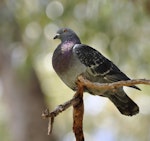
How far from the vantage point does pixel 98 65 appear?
124 inches

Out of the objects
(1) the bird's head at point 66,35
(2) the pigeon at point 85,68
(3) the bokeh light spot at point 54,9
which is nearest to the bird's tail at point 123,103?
(2) the pigeon at point 85,68

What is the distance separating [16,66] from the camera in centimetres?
638

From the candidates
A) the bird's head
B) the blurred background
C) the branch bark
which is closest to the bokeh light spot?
the blurred background

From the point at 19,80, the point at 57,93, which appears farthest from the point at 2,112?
the point at 19,80

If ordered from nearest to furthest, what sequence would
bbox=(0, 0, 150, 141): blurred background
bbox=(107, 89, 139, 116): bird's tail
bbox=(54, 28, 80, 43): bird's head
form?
bbox=(107, 89, 139, 116): bird's tail, bbox=(54, 28, 80, 43): bird's head, bbox=(0, 0, 150, 141): blurred background

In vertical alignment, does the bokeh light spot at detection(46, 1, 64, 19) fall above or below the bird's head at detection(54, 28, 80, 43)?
above

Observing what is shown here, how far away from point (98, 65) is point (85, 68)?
3.7 inches

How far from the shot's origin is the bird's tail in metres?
3.05

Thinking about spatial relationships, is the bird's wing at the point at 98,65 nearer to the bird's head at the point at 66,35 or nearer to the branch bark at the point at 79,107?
the bird's head at the point at 66,35

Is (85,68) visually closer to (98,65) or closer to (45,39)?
(98,65)

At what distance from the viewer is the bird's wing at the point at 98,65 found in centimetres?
312

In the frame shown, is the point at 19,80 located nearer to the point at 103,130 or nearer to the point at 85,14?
the point at 85,14

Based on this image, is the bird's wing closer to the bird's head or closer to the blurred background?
the bird's head

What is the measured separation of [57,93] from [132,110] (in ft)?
17.5
